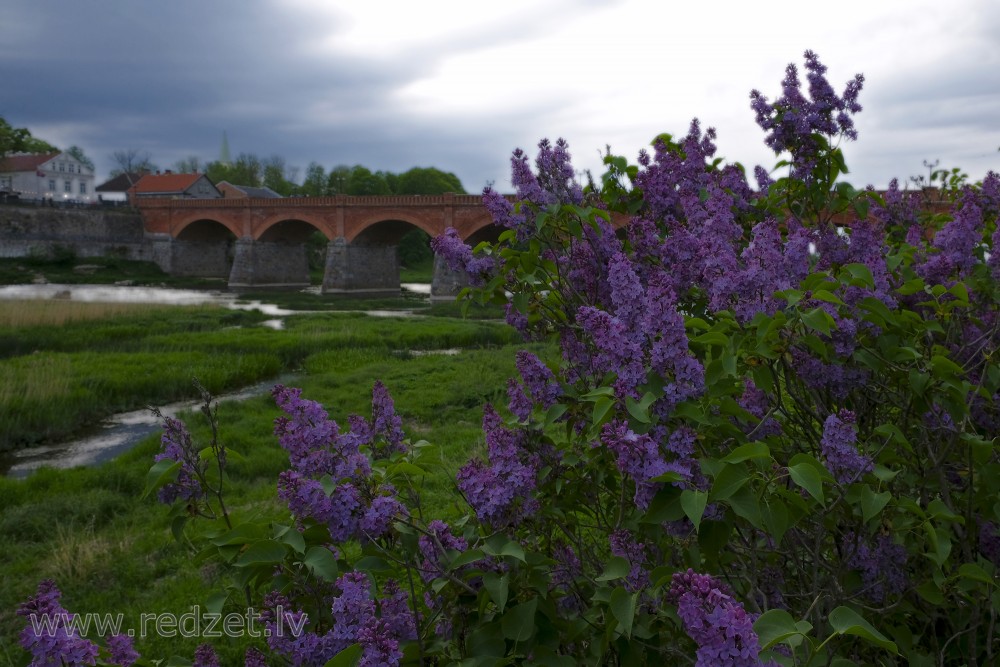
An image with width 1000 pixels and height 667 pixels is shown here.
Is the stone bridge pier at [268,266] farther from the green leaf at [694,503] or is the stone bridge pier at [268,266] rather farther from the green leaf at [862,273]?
the green leaf at [694,503]

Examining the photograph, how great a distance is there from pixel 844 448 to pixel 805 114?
2.30 m

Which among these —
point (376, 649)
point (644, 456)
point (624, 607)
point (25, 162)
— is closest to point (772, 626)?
point (624, 607)

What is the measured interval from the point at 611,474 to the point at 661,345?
800 millimetres

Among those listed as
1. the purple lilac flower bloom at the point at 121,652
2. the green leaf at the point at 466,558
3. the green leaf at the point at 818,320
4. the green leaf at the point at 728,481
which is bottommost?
the purple lilac flower bloom at the point at 121,652

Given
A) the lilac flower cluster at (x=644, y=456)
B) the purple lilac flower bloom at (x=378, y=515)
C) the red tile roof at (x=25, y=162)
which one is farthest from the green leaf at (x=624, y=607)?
the red tile roof at (x=25, y=162)

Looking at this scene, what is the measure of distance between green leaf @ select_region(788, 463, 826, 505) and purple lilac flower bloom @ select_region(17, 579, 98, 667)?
181cm

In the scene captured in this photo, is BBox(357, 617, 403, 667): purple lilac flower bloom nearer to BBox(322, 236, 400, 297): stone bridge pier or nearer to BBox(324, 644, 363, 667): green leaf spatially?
BBox(324, 644, 363, 667): green leaf

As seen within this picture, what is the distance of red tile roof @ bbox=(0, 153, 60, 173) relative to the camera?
8562 cm

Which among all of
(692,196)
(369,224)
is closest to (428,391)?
(692,196)

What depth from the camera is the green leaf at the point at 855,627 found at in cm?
137

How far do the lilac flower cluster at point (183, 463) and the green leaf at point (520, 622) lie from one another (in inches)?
43.7

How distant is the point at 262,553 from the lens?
6.42ft

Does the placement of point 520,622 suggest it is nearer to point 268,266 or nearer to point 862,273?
point 862,273

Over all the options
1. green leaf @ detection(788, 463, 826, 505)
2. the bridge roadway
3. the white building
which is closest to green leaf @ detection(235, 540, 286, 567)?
green leaf @ detection(788, 463, 826, 505)
